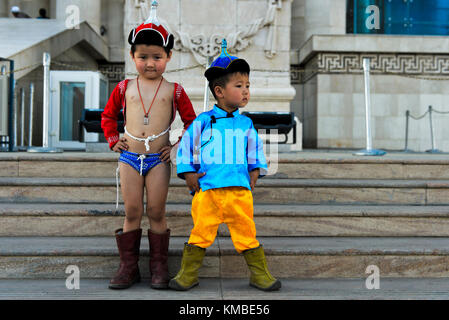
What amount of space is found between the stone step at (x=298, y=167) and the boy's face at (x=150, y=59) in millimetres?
1992

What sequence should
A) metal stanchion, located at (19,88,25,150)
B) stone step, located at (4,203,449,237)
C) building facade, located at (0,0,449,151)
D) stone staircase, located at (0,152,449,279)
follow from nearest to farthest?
stone staircase, located at (0,152,449,279)
stone step, located at (4,203,449,237)
building facade, located at (0,0,449,151)
metal stanchion, located at (19,88,25,150)

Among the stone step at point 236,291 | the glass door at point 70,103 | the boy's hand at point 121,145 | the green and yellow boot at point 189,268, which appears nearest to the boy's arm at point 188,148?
the boy's hand at point 121,145

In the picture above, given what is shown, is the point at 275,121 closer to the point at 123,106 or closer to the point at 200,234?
the point at 123,106

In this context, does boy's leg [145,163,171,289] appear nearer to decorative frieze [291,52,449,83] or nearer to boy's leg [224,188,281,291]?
boy's leg [224,188,281,291]

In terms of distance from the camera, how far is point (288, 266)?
3.59 meters

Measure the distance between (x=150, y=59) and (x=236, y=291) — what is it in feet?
5.54

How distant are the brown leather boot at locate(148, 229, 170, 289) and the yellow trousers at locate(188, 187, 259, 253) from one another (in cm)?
24

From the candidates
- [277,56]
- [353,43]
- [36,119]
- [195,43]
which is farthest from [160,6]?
[353,43]

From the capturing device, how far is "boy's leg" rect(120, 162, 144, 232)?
10.8 ft

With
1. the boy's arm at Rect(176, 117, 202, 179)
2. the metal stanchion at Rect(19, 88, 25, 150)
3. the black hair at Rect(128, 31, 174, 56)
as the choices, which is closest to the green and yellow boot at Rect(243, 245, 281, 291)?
the boy's arm at Rect(176, 117, 202, 179)

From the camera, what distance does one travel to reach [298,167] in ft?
17.2
